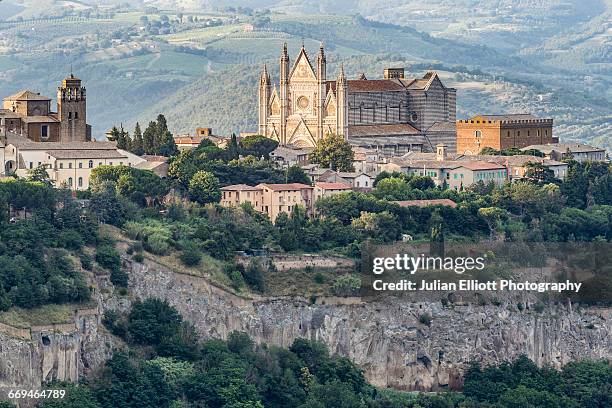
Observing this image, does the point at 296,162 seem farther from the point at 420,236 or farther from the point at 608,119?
the point at 608,119

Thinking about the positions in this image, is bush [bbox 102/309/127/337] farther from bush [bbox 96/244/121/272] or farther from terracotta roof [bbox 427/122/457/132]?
terracotta roof [bbox 427/122/457/132]

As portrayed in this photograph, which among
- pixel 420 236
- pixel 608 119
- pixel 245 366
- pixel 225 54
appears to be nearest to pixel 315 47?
pixel 225 54

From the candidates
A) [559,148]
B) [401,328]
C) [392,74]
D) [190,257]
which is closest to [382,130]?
[559,148]

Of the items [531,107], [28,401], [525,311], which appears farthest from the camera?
[531,107]

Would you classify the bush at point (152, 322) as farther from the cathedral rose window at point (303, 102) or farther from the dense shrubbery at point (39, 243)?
the cathedral rose window at point (303, 102)

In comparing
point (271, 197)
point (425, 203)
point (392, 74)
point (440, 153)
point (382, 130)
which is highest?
point (392, 74)

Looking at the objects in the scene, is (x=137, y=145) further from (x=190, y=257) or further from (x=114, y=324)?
(x=114, y=324)
